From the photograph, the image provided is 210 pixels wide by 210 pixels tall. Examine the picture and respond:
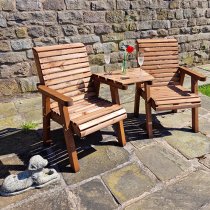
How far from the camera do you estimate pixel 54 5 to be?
4766mm

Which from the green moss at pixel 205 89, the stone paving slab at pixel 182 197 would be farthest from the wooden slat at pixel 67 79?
the green moss at pixel 205 89

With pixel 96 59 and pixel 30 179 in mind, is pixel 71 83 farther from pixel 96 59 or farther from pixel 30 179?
pixel 96 59

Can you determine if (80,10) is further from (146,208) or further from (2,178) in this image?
(146,208)

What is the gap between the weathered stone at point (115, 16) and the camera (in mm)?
5355

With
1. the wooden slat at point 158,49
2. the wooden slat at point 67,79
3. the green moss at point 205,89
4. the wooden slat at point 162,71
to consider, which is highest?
the wooden slat at point 158,49

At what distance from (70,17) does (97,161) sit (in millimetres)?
3129

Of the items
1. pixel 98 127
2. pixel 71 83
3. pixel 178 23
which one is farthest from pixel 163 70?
pixel 178 23

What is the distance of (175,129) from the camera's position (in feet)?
12.1

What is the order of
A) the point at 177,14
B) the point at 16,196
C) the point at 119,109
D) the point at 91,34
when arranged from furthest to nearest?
the point at 177,14 → the point at 91,34 → the point at 119,109 → the point at 16,196

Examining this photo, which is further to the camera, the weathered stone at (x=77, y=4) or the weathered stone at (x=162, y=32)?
the weathered stone at (x=162, y=32)

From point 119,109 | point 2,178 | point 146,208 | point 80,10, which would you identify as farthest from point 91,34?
point 146,208

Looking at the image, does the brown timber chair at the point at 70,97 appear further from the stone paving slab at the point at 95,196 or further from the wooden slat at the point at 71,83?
the stone paving slab at the point at 95,196

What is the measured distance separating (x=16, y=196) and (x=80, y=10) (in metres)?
3.76

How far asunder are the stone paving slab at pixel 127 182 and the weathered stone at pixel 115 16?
3.53 meters
